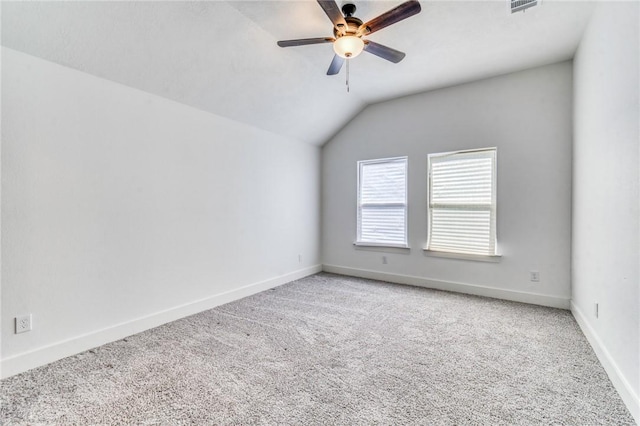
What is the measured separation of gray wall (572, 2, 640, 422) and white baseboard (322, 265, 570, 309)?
506mm

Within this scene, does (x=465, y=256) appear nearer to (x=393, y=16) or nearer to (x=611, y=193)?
(x=611, y=193)

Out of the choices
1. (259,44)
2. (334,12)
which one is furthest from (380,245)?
(334,12)

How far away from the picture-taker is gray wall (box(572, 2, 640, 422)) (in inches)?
69.7

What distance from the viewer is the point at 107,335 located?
2584 mm

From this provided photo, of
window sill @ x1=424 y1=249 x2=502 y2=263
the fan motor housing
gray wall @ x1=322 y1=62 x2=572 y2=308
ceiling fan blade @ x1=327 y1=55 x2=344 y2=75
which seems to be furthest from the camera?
window sill @ x1=424 y1=249 x2=502 y2=263

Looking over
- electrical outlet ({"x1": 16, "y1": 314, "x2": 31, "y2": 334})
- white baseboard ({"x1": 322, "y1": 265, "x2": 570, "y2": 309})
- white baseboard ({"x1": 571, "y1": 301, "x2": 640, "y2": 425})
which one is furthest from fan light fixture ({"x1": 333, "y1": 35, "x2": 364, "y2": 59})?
white baseboard ({"x1": 322, "y1": 265, "x2": 570, "y2": 309})

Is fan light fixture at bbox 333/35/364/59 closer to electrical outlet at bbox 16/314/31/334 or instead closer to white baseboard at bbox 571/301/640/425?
white baseboard at bbox 571/301/640/425

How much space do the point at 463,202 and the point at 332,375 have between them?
9.97 feet

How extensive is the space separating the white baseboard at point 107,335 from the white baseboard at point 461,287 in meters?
1.77

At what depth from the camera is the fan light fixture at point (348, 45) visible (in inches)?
90.9

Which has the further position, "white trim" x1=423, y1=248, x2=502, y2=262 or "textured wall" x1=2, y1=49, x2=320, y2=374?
"white trim" x1=423, y1=248, x2=502, y2=262

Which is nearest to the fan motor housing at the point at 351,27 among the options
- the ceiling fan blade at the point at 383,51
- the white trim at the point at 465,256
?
the ceiling fan blade at the point at 383,51

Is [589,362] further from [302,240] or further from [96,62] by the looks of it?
[96,62]

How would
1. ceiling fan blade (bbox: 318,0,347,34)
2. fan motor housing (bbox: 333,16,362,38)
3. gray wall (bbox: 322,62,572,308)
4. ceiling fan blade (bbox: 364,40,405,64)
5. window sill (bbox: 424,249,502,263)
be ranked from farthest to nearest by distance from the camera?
window sill (bbox: 424,249,502,263)
gray wall (bbox: 322,62,572,308)
ceiling fan blade (bbox: 364,40,405,64)
fan motor housing (bbox: 333,16,362,38)
ceiling fan blade (bbox: 318,0,347,34)
